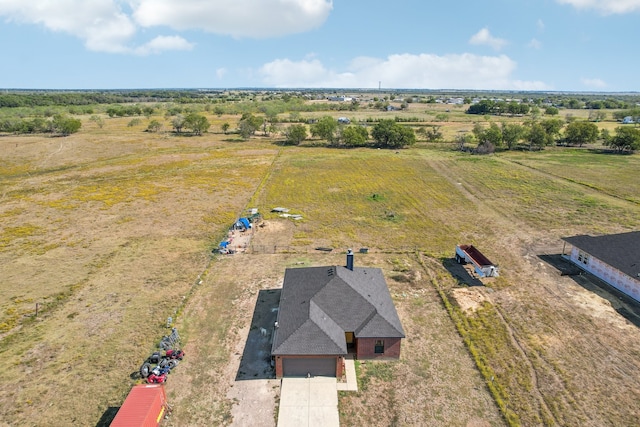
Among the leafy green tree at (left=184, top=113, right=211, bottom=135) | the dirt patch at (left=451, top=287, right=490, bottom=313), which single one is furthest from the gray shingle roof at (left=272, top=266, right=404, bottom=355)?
the leafy green tree at (left=184, top=113, right=211, bottom=135)

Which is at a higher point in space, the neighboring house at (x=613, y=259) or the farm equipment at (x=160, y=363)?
the neighboring house at (x=613, y=259)

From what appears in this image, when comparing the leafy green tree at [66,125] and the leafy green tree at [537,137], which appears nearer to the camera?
the leafy green tree at [537,137]

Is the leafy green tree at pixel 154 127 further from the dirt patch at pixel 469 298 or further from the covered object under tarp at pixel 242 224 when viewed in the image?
the dirt patch at pixel 469 298

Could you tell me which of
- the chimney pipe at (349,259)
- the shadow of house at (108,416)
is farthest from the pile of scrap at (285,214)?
the shadow of house at (108,416)

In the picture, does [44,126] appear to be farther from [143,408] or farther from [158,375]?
[143,408]

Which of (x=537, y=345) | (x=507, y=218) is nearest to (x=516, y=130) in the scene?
(x=507, y=218)

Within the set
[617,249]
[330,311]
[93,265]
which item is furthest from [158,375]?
[617,249]
